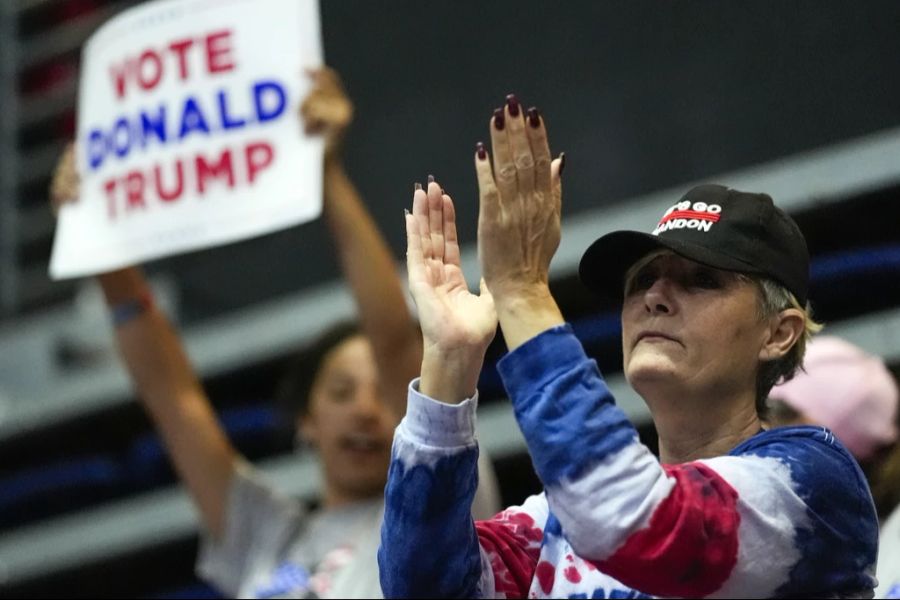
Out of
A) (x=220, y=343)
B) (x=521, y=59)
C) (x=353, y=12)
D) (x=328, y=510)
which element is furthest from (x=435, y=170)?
(x=220, y=343)

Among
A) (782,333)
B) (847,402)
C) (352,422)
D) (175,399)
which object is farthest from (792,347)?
(175,399)

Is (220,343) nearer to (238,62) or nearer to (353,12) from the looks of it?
(353,12)

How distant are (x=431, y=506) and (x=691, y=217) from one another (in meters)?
0.33

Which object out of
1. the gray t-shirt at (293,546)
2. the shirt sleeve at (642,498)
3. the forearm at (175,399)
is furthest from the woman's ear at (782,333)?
the forearm at (175,399)

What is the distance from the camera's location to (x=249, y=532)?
6.82ft

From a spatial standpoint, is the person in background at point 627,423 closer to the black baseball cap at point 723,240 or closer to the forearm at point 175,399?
the black baseball cap at point 723,240

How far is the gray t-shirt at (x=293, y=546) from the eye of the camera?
1.85 m

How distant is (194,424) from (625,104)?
857mm

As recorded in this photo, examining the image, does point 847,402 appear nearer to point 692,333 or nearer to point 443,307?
point 692,333

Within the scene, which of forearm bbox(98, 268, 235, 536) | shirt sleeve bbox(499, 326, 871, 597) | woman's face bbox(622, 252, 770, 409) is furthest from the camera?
forearm bbox(98, 268, 235, 536)

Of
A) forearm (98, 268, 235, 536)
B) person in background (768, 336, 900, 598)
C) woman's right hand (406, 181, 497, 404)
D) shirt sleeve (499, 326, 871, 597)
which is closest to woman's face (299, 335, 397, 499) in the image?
forearm (98, 268, 235, 536)

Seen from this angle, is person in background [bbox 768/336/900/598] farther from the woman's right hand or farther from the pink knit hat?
the woman's right hand

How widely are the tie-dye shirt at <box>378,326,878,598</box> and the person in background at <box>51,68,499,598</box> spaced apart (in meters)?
0.61

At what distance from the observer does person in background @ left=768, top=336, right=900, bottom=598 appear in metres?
1.86
